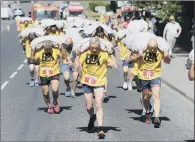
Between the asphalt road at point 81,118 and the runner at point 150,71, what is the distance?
0.56 meters

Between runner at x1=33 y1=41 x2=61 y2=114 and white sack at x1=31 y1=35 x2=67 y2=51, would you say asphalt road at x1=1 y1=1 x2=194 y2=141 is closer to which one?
runner at x1=33 y1=41 x2=61 y2=114

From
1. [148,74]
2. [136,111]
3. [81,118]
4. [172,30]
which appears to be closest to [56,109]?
[81,118]

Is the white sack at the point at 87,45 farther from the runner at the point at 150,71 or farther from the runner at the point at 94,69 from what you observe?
the runner at the point at 150,71

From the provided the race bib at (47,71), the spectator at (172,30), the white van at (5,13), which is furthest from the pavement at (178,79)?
the white van at (5,13)

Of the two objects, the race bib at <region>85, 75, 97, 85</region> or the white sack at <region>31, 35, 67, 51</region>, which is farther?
the white sack at <region>31, 35, 67, 51</region>

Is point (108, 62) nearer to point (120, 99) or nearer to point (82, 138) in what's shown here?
point (82, 138)

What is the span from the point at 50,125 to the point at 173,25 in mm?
14390

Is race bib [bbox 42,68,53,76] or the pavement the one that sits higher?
race bib [bbox 42,68,53,76]

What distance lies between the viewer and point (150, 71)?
13.0m

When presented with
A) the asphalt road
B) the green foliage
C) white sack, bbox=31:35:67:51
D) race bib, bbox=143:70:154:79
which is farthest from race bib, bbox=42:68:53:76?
the green foliage

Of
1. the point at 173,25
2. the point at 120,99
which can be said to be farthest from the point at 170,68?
the point at 120,99

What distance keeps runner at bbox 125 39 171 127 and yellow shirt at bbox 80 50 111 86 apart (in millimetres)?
1156

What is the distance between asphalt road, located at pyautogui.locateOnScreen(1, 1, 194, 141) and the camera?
11672 millimetres

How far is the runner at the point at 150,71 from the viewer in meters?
12.9
